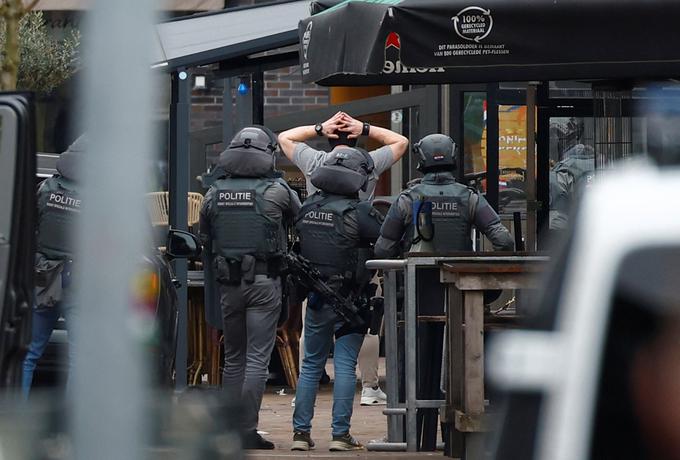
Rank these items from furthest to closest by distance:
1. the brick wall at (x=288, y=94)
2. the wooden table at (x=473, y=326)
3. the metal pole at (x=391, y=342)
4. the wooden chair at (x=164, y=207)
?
the brick wall at (x=288, y=94) → the wooden chair at (x=164, y=207) → the metal pole at (x=391, y=342) → the wooden table at (x=473, y=326)

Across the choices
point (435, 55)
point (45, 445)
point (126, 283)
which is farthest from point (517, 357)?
point (435, 55)

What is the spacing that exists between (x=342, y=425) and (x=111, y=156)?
6564mm

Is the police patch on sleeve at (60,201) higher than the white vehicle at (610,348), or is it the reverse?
the police patch on sleeve at (60,201)

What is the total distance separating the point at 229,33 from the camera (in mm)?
11461

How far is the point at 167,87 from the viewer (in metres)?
11.6

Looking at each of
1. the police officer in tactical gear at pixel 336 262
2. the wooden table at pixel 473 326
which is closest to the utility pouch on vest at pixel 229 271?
the police officer in tactical gear at pixel 336 262

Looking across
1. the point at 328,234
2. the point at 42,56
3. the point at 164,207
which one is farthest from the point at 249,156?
the point at 42,56

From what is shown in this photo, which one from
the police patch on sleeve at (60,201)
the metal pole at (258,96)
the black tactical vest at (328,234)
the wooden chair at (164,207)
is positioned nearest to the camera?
the police patch on sleeve at (60,201)

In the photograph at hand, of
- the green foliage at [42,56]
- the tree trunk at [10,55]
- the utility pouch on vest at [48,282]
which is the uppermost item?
the green foliage at [42,56]

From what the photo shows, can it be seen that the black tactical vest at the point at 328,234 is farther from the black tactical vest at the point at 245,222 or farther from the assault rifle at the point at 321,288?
the black tactical vest at the point at 245,222

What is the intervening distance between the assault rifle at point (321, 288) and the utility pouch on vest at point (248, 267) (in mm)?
206

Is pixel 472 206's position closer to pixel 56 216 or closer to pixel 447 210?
pixel 447 210

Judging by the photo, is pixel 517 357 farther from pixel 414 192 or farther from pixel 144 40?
pixel 414 192

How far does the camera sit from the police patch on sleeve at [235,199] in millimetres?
8555
